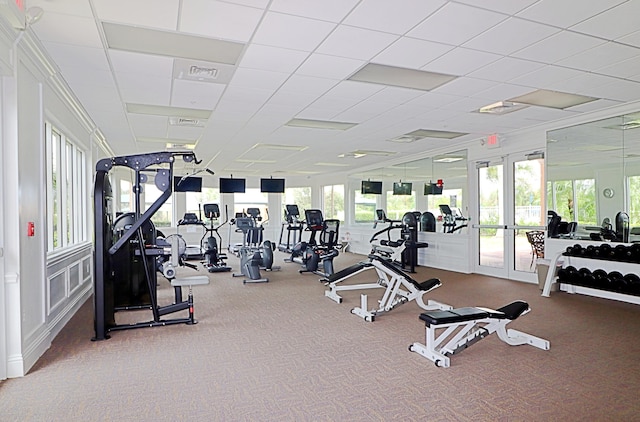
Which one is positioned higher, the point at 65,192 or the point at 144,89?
the point at 144,89

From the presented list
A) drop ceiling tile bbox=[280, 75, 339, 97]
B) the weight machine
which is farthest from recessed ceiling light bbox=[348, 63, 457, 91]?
the weight machine

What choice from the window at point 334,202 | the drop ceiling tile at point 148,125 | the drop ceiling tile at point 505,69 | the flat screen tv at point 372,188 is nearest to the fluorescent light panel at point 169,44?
the drop ceiling tile at point 505,69

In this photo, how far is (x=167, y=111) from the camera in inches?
243

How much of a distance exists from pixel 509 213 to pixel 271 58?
5.86 m

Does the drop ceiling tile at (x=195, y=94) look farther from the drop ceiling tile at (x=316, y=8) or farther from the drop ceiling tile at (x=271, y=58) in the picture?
the drop ceiling tile at (x=316, y=8)

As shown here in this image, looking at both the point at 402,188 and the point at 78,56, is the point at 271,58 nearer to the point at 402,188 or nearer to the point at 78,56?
the point at 78,56

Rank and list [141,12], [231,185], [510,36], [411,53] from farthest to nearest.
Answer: [231,185]
[411,53]
[510,36]
[141,12]

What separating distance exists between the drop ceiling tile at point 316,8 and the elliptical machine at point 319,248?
561cm

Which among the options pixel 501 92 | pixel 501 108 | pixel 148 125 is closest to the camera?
pixel 501 92

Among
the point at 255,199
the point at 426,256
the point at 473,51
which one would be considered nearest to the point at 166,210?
the point at 255,199

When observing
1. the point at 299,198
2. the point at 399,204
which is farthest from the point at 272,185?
the point at 399,204

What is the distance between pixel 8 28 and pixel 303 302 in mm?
4508

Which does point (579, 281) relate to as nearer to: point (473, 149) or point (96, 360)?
point (473, 149)

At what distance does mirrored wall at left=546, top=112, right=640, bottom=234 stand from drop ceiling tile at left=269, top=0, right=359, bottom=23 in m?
5.13
